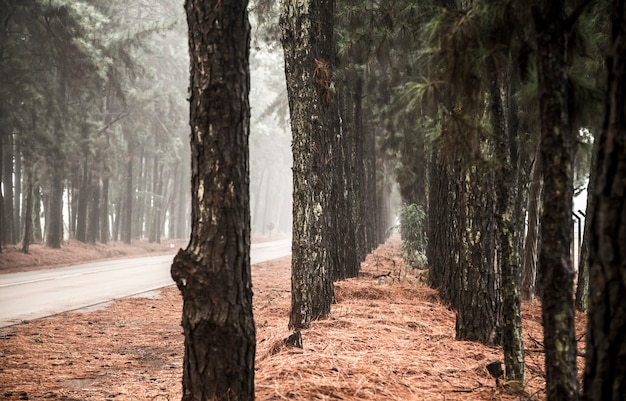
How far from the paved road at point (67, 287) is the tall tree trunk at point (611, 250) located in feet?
28.6

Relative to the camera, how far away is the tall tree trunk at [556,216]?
312 cm

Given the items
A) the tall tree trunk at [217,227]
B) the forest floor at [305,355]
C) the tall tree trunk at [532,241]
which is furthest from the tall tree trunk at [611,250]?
the tall tree trunk at [532,241]

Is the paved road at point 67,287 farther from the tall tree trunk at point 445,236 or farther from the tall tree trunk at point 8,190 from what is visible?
the tall tree trunk at point 8,190

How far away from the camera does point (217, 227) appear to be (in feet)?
13.3

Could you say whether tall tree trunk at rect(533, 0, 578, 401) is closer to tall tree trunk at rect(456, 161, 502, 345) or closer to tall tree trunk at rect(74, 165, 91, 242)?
tall tree trunk at rect(456, 161, 502, 345)

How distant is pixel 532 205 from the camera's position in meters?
12.6

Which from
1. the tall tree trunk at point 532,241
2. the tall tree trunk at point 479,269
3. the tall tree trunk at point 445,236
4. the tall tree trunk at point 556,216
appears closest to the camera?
the tall tree trunk at point 556,216

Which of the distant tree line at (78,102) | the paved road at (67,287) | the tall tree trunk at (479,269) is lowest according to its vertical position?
the paved road at (67,287)

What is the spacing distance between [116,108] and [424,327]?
2768 cm

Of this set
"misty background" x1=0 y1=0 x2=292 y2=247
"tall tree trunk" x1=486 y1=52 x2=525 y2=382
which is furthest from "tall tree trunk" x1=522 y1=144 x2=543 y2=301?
"tall tree trunk" x1=486 y1=52 x2=525 y2=382

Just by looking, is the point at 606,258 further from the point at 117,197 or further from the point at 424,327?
the point at 117,197

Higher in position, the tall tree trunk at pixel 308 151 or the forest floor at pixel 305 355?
the tall tree trunk at pixel 308 151

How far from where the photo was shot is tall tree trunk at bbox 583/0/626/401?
271 centimetres

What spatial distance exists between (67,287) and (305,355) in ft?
34.3
